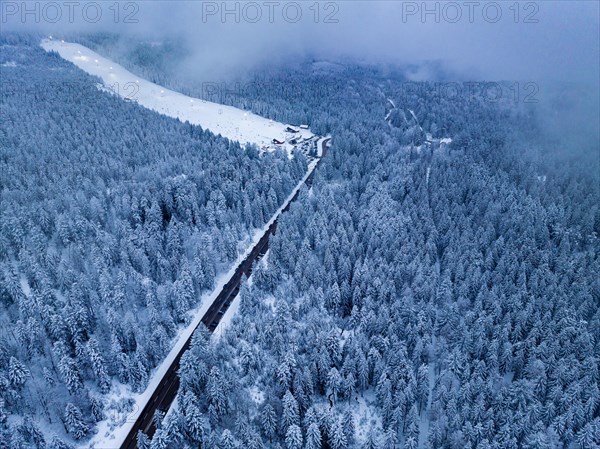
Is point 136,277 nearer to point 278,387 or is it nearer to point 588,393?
point 278,387

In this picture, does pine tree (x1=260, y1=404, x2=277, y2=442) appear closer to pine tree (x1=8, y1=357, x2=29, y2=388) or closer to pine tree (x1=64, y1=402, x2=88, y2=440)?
pine tree (x1=64, y1=402, x2=88, y2=440)

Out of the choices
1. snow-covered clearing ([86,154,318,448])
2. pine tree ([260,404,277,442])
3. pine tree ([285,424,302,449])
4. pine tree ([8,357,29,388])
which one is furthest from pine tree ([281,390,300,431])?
pine tree ([8,357,29,388])

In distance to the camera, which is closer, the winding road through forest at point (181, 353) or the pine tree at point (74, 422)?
the pine tree at point (74, 422)

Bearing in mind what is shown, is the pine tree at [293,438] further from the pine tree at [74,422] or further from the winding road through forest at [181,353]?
the pine tree at [74,422]

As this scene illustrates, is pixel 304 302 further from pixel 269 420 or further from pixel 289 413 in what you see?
pixel 269 420

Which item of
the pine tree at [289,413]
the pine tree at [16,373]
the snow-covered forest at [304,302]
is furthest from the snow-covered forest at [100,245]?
the pine tree at [289,413]

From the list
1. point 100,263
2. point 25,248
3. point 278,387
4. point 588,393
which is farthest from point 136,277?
point 588,393

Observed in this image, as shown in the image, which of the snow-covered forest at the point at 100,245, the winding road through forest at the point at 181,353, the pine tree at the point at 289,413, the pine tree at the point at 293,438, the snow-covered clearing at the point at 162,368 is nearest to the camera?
the pine tree at the point at 293,438
